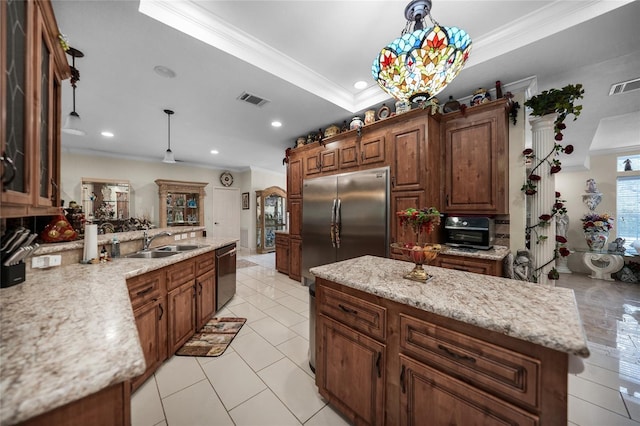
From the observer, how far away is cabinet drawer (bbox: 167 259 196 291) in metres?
2.09

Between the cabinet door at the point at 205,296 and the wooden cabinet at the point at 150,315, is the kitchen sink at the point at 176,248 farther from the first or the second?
the wooden cabinet at the point at 150,315

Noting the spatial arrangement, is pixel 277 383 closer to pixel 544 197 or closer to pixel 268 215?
pixel 544 197

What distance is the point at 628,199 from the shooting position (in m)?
5.38

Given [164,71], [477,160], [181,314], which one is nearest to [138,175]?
[164,71]

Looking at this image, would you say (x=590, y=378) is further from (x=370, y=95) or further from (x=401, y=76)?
(x=370, y=95)

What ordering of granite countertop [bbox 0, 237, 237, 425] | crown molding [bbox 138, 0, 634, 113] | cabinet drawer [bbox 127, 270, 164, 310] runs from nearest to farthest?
granite countertop [bbox 0, 237, 237, 425], cabinet drawer [bbox 127, 270, 164, 310], crown molding [bbox 138, 0, 634, 113]

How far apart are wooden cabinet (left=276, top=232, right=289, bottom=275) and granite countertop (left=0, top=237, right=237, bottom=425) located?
3.37 m

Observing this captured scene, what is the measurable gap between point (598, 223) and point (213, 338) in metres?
7.61

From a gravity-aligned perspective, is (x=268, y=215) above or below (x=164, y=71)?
below

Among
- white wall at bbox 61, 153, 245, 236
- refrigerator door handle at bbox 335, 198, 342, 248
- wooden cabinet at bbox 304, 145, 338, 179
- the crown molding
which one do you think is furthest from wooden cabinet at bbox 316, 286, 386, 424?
white wall at bbox 61, 153, 245, 236

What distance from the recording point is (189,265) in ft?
7.80

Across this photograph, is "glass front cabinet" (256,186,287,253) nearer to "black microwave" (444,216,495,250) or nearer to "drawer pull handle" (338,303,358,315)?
"black microwave" (444,216,495,250)

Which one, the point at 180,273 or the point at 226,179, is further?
the point at 226,179

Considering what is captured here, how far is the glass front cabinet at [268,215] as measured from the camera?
7.48 meters
